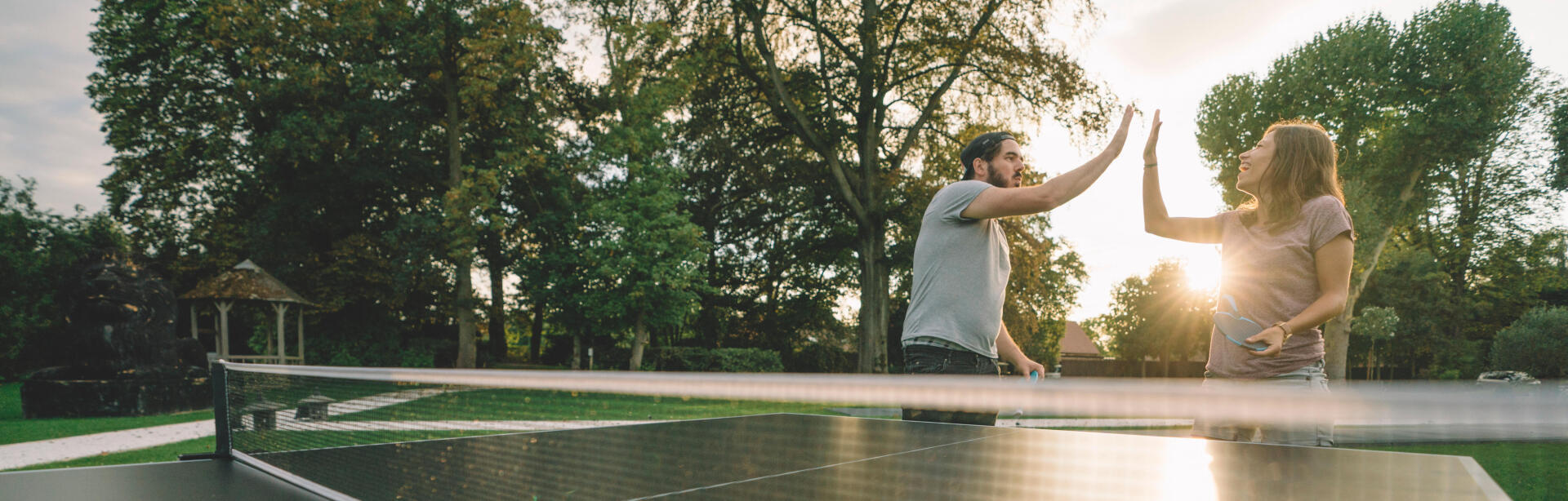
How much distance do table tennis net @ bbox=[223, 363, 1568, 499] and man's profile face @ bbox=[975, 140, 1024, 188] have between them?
2.88 ft

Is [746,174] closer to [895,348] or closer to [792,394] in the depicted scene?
[895,348]

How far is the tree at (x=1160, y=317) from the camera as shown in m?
46.9

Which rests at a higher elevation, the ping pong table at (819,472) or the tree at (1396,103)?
the tree at (1396,103)

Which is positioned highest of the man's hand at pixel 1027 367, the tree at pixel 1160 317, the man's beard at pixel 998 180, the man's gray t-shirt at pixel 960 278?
the man's beard at pixel 998 180

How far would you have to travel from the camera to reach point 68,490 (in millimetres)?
2609

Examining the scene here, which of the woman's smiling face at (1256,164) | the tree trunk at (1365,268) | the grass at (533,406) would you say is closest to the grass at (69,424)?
the grass at (533,406)

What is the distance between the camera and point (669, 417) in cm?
518

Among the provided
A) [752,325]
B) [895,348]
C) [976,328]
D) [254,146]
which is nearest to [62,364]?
[254,146]

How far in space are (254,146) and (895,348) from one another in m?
22.6

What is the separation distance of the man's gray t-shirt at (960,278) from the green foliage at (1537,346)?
2679 centimetres

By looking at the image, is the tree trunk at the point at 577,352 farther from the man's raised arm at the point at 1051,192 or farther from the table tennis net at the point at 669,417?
the man's raised arm at the point at 1051,192

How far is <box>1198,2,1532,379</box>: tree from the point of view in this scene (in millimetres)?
20125

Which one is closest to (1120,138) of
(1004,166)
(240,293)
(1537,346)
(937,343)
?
(1004,166)

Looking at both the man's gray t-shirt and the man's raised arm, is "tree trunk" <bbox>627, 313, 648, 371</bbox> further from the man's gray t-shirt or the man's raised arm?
the man's raised arm
